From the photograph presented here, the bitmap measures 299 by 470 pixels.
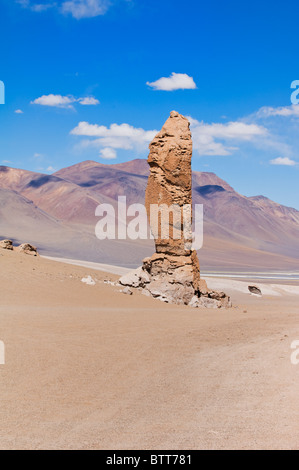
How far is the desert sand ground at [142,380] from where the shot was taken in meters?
4.41

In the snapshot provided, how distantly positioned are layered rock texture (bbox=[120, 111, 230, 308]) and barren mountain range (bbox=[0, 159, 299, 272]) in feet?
168

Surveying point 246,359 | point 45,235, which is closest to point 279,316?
point 246,359

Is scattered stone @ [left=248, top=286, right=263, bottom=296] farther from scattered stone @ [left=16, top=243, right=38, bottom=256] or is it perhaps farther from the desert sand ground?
the desert sand ground

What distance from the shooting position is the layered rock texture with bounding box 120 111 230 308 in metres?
16.6

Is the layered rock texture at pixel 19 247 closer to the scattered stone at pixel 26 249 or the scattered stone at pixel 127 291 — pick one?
the scattered stone at pixel 26 249

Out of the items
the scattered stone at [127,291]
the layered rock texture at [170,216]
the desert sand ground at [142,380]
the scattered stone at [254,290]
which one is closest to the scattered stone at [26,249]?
the layered rock texture at [170,216]

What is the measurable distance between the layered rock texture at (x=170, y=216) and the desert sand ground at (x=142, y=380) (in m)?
4.45

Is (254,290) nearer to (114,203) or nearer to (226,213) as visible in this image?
(114,203)

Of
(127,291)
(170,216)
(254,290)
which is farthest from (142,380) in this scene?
(254,290)

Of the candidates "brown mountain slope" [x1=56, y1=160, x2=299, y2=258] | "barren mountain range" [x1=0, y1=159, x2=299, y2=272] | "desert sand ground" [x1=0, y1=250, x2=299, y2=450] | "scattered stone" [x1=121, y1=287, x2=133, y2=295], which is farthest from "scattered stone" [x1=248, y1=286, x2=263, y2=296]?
"brown mountain slope" [x1=56, y1=160, x2=299, y2=258]

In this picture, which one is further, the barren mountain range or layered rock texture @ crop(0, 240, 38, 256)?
the barren mountain range

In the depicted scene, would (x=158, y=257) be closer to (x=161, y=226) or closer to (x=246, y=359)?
(x=161, y=226)

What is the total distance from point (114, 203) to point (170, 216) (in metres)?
113
